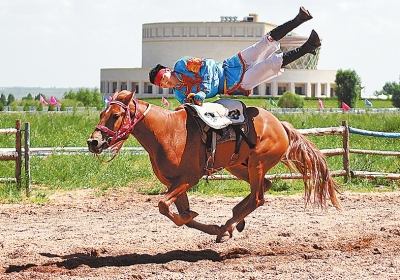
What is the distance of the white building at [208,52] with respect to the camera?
283 feet

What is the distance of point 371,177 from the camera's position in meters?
13.4

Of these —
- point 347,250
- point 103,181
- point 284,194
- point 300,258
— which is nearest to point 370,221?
point 347,250

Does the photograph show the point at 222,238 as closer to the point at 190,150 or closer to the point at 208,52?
the point at 190,150

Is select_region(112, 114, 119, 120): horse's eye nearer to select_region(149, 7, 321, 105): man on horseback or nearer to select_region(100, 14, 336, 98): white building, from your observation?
select_region(149, 7, 321, 105): man on horseback

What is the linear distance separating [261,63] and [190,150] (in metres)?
1.22

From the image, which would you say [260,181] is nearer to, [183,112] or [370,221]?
[183,112]

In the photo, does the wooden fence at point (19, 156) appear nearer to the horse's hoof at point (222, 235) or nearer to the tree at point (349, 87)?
the horse's hoof at point (222, 235)

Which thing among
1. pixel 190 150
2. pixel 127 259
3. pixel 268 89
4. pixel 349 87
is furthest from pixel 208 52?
pixel 127 259

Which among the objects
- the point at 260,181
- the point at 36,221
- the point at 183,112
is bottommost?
the point at 36,221

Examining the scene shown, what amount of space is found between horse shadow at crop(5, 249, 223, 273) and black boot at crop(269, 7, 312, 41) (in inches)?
90.1

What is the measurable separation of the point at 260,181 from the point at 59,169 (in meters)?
6.65

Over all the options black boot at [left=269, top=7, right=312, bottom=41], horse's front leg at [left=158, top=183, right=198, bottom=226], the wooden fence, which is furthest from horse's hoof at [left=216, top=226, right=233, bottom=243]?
the wooden fence

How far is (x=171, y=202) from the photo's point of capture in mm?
6867

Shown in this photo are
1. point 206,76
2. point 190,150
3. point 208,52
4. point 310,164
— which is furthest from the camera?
point 208,52
